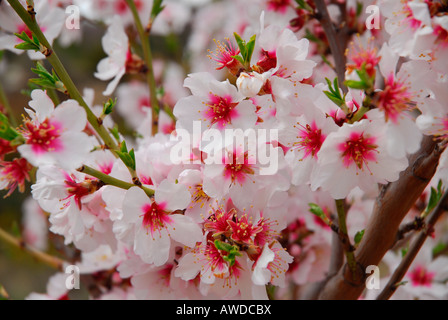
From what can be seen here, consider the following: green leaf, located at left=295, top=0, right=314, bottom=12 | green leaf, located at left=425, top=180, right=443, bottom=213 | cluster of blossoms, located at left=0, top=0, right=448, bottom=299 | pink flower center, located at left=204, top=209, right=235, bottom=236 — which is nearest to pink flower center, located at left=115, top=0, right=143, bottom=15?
cluster of blossoms, located at left=0, top=0, right=448, bottom=299

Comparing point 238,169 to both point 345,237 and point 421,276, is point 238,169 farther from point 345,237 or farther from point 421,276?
point 421,276

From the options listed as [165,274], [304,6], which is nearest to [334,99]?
[304,6]

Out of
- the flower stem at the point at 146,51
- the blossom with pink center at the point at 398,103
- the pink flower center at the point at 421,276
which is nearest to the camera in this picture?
the blossom with pink center at the point at 398,103

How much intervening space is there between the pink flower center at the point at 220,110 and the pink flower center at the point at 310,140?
0.33 feet

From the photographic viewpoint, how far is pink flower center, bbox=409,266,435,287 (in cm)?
102

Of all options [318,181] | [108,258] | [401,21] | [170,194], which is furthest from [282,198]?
[108,258]

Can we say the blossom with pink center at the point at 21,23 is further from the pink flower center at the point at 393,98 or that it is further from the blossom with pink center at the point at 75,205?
the pink flower center at the point at 393,98

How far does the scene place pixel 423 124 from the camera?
0.57 meters

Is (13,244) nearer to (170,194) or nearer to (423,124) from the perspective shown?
(170,194)

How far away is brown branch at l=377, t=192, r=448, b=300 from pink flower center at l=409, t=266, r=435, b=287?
0.28 meters

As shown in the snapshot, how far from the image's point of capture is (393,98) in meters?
0.55

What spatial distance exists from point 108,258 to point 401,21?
72 centimetres

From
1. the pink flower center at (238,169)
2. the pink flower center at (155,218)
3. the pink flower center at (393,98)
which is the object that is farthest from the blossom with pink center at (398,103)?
the pink flower center at (155,218)

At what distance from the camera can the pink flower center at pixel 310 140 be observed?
643 millimetres
